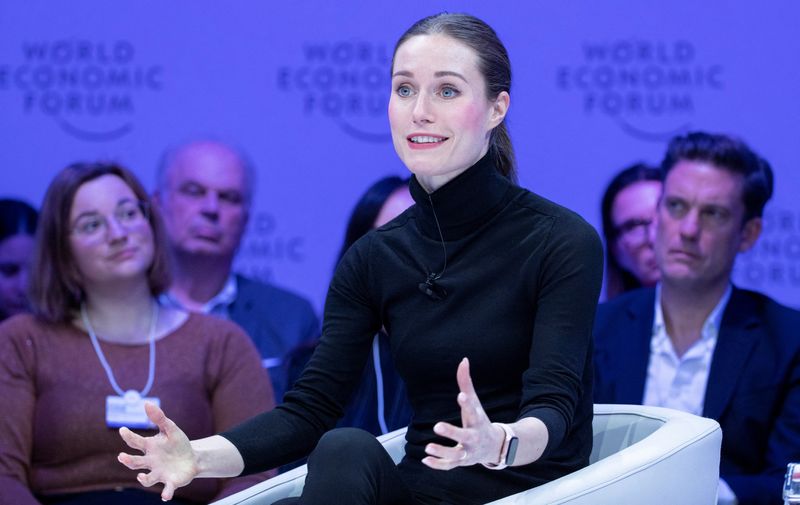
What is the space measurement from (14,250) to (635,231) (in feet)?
7.63

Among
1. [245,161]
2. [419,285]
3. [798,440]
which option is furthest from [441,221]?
[245,161]

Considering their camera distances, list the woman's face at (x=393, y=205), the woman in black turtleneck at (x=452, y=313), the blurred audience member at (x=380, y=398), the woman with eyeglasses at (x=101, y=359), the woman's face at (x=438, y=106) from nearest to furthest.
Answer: the woman in black turtleneck at (x=452, y=313) < the woman's face at (x=438, y=106) < the woman with eyeglasses at (x=101, y=359) < the blurred audience member at (x=380, y=398) < the woman's face at (x=393, y=205)

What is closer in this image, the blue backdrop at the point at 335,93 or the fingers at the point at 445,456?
the fingers at the point at 445,456

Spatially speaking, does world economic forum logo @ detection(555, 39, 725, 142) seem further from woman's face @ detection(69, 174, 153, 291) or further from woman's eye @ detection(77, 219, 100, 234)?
woman's eye @ detection(77, 219, 100, 234)

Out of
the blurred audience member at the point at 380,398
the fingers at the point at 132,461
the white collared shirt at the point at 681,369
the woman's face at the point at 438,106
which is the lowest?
the blurred audience member at the point at 380,398

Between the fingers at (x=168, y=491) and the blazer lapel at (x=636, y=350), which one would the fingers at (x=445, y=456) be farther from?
the blazer lapel at (x=636, y=350)

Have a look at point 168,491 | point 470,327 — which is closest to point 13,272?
point 168,491

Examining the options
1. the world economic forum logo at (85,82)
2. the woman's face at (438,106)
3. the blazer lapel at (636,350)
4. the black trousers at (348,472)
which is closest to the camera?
the black trousers at (348,472)

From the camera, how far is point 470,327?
2188 millimetres

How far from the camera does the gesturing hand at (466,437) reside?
1748mm

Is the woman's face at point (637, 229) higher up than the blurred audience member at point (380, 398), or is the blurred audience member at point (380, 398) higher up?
the woman's face at point (637, 229)

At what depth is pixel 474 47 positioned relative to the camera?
221cm

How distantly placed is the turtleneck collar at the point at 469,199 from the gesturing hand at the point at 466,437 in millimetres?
512

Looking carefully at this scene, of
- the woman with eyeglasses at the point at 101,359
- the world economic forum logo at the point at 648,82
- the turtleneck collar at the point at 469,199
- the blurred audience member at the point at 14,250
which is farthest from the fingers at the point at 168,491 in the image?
the world economic forum logo at the point at 648,82
